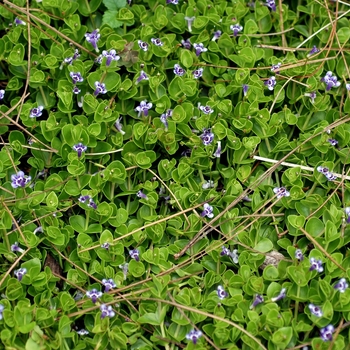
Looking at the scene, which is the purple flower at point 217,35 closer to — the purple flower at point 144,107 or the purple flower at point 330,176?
the purple flower at point 144,107

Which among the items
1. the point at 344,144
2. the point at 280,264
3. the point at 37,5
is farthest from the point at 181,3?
the point at 280,264

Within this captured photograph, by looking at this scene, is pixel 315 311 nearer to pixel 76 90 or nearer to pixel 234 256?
pixel 234 256

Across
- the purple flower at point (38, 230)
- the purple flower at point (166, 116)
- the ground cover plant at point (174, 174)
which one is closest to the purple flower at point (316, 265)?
the ground cover plant at point (174, 174)

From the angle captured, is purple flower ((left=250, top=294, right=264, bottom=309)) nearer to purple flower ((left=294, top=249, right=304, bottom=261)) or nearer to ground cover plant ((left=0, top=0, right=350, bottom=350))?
ground cover plant ((left=0, top=0, right=350, bottom=350))

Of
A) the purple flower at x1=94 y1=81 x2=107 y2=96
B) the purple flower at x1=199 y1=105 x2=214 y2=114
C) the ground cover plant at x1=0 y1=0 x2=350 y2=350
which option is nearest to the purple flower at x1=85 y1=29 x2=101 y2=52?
the ground cover plant at x1=0 y1=0 x2=350 y2=350

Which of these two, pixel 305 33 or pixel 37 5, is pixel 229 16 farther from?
pixel 37 5

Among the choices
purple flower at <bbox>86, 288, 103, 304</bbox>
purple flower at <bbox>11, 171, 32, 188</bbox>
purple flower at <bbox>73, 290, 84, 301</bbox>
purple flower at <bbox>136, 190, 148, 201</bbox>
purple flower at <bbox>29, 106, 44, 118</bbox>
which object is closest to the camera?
purple flower at <bbox>86, 288, 103, 304</bbox>

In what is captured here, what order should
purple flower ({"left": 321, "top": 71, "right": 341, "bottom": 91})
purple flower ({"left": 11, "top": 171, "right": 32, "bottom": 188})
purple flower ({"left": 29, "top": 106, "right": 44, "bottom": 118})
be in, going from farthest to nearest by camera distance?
purple flower ({"left": 321, "top": 71, "right": 341, "bottom": 91}) < purple flower ({"left": 29, "top": 106, "right": 44, "bottom": 118}) < purple flower ({"left": 11, "top": 171, "right": 32, "bottom": 188})

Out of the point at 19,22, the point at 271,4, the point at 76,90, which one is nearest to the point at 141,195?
the point at 76,90
